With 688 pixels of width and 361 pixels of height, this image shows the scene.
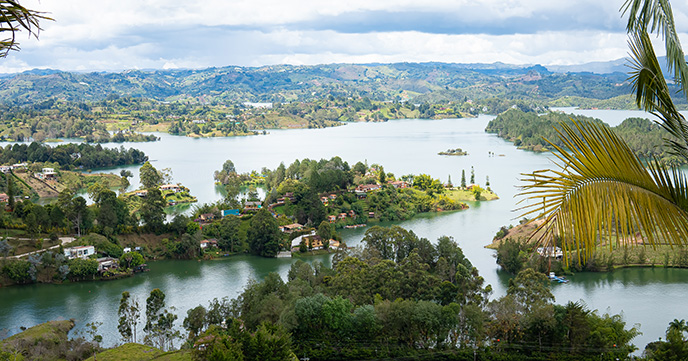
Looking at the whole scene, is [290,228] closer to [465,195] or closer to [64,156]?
[465,195]

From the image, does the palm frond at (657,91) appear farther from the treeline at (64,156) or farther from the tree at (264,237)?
the treeline at (64,156)

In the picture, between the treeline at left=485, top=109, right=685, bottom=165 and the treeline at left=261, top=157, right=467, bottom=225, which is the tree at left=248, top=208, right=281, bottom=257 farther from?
the treeline at left=485, top=109, right=685, bottom=165

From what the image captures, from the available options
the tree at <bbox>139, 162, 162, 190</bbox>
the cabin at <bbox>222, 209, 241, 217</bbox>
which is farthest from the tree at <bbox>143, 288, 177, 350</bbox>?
the tree at <bbox>139, 162, 162, 190</bbox>

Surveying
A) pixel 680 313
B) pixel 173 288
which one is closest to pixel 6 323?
pixel 173 288

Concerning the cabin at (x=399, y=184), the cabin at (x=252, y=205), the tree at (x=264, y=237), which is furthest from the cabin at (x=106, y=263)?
the cabin at (x=399, y=184)

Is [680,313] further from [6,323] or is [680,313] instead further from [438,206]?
[6,323]

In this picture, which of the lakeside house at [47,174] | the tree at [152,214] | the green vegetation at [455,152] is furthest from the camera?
the green vegetation at [455,152]

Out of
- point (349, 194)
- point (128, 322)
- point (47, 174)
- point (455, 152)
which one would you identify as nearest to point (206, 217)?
point (349, 194)
